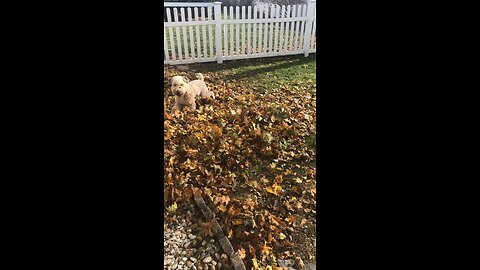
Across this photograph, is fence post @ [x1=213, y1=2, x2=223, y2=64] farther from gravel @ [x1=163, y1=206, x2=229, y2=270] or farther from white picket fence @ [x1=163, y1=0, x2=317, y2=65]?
gravel @ [x1=163, y1=206, x2=229, y2=270]

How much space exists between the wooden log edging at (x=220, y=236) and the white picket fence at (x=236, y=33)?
12.4 ft

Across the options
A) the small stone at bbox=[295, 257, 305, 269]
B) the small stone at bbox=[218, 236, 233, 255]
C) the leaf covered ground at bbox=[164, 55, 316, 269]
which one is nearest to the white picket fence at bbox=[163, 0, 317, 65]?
the leaf covered ground at bbox=[164, 55, 316, 269]

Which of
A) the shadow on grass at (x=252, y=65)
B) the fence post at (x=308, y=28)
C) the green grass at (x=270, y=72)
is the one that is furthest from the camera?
the fence post at (x=308, y=28)

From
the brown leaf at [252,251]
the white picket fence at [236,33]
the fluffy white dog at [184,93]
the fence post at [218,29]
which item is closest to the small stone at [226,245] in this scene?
the brown leaf at [252,251]

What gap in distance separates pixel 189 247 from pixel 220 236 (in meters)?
0.24

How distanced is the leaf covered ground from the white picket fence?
1.37 m

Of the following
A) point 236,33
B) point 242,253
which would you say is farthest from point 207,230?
point 236,33

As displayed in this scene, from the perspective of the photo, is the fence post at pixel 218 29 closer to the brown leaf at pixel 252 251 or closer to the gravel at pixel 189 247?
the gravel at pixel 189 247

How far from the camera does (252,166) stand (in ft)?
10.1

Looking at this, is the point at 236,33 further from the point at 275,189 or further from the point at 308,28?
the point at 275,189

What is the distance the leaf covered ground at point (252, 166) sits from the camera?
2.27 metres
